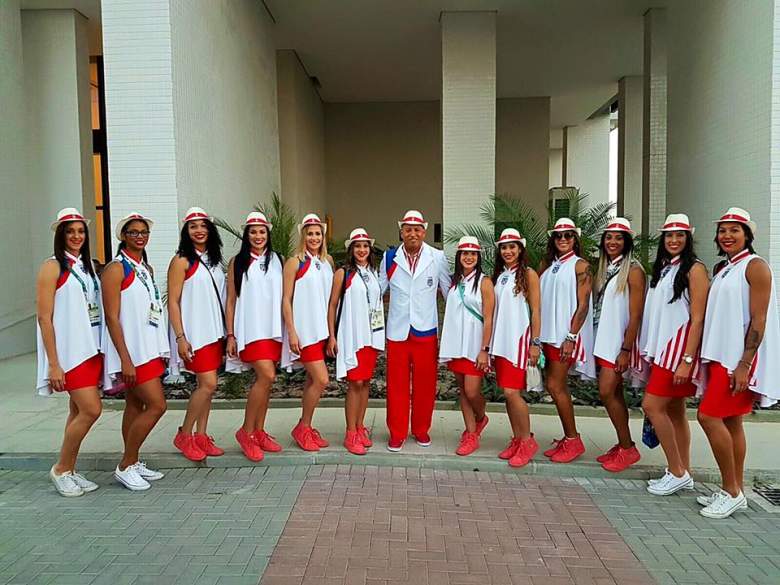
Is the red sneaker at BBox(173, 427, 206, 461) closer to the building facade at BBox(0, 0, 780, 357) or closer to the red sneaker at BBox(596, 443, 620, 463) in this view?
the building facade at BBox(0, 0, 780, 357)

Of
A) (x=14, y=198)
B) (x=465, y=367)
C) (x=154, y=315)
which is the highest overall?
(x=14, y=198)

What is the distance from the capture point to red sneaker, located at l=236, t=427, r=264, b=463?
5.50m

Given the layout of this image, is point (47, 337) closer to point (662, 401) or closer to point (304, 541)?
point (304, 541)

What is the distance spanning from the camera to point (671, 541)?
416 centimetres

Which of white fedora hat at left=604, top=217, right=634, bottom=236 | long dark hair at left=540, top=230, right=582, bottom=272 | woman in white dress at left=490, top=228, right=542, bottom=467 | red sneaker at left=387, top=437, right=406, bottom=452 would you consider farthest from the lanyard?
white fedora hat at left=604, top=217, right=634, bottom=236

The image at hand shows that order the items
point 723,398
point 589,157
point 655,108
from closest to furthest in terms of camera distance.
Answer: point 723,398 < point 655,108 < point 589,157

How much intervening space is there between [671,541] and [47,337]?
4.61 metres

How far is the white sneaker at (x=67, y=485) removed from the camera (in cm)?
495

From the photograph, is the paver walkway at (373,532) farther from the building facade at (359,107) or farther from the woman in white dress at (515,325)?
the building facade at (359,107)

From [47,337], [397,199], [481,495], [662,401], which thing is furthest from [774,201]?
[397,199]

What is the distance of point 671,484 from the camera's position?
4.91 meters

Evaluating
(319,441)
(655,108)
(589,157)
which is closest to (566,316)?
(319,441)

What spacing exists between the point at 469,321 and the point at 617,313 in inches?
47.4

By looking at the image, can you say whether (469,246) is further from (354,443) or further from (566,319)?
(354,443)
